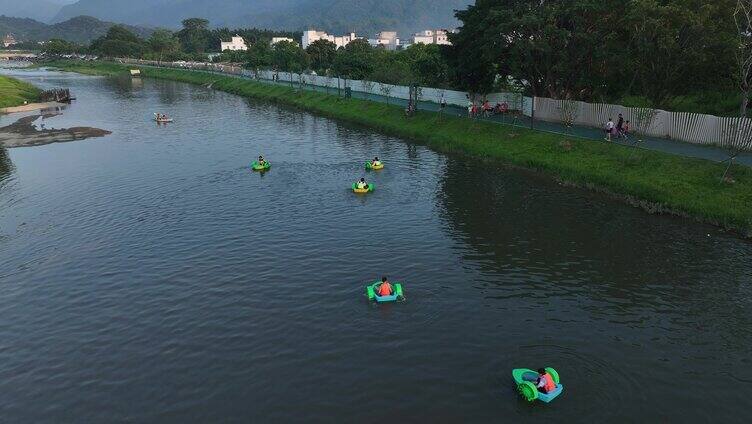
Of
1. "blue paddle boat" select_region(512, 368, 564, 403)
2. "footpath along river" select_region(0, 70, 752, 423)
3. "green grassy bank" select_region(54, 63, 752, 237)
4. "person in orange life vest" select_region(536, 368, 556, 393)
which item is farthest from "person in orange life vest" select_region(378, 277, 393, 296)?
"green grassy bank" select_region(54, 63, 752, 237)

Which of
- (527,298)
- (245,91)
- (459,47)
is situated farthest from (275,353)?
(245,91)

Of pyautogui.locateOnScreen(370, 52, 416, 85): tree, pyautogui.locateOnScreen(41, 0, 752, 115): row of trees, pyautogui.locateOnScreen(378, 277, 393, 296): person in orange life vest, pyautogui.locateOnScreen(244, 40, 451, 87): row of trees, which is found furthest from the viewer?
pyautogui.locateOnScreen(244, 40, 451, 87): row of trees

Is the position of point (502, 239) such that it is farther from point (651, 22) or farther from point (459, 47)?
point (459, 47)

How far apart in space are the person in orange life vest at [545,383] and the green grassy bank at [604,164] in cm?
2068

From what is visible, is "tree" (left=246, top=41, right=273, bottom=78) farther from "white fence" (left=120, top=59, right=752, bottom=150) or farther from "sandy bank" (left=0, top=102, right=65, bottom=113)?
"white fence" (left=120, top=59, right=752, bottom=150)

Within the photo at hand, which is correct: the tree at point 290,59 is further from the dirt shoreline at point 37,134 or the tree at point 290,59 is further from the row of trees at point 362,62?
the dirt shoreline at point 37,134

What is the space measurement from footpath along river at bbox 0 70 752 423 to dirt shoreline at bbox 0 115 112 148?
2096cm

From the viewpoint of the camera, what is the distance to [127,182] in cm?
4494

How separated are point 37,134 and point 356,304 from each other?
63478 millimetres

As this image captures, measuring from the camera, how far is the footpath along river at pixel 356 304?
1802cm

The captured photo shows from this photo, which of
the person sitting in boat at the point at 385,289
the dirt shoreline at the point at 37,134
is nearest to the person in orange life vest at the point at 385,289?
the person sitting in boat at the point at 385,289

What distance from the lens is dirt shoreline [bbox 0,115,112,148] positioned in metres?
63.0

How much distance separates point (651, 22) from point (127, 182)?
47.1m

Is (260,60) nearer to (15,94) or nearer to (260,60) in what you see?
(260,60)
